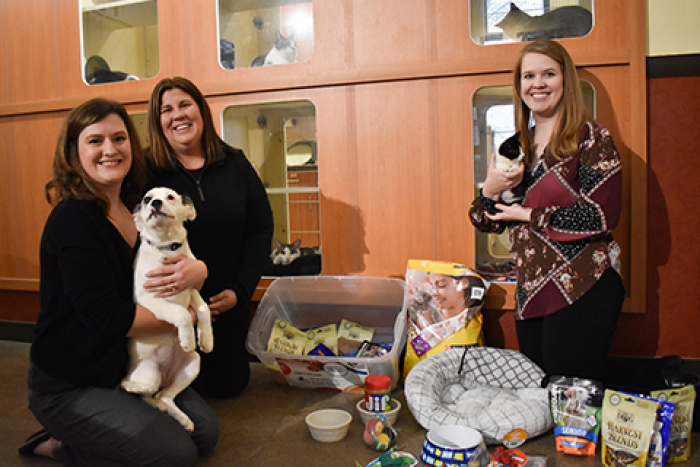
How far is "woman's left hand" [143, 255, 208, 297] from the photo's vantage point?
1.54m

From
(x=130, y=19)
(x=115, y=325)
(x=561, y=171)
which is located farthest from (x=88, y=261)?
(x=130, y=19)

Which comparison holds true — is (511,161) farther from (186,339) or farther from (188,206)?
(186,339)

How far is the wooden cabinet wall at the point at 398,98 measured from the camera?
2189mm

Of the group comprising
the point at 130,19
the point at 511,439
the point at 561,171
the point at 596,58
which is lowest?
the point at 511,439

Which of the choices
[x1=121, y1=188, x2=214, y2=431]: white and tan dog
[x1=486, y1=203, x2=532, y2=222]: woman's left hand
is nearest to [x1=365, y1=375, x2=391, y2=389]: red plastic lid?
[x1=121, y1=188, x2=214, y2=431]: white and tan dog

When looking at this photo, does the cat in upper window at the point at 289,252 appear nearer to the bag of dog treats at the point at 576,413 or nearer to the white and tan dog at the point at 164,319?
the white and tan dog at the point at 164,319

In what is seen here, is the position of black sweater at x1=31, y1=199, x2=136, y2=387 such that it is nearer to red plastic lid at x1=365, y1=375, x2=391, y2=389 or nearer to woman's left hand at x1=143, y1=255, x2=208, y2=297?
woman's left hand at x1=143, y1=255, x2=208, y2=297

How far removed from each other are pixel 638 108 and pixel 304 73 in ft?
4.78

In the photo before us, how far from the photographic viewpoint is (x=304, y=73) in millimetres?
2564

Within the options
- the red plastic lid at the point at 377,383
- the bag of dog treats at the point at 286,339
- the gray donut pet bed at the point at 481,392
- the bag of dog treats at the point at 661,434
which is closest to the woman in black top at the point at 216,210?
the bag of dog treats at the point at 286,339

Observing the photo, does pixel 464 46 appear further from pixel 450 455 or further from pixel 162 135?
pixel 450 455

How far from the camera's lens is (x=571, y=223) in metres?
1.81

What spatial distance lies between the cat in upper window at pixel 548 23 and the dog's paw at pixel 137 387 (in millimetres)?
2000

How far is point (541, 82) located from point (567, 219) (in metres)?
0.48
